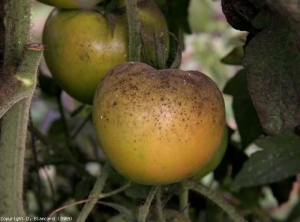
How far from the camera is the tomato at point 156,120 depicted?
69cm

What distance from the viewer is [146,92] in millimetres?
696

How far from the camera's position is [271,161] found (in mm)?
997

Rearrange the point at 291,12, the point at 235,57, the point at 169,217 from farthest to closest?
the point at 235,57 → the point at 169,217 → the point at 291,12

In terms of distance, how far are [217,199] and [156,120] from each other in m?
0.20

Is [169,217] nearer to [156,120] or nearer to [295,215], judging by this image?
[156,120]

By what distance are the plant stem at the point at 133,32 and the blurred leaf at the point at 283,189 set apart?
0.47 m

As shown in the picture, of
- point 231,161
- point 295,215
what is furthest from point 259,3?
point 295,215

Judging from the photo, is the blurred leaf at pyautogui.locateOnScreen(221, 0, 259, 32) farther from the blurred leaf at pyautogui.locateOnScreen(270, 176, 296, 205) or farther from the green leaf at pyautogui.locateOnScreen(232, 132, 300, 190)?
the blurred leaf at pyautogui.locateOnScreen(270, 176, 296, 205)

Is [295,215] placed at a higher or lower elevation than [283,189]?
lower

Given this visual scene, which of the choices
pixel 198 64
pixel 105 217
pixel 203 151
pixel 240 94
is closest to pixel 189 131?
pixel 203 151

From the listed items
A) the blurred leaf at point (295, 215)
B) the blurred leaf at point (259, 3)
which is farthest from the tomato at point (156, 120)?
the blurred leaf at point (295, 215)

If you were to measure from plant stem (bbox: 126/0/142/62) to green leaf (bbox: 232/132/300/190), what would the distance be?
12.3 inches

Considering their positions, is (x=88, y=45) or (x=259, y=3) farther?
(x=88, y=45)

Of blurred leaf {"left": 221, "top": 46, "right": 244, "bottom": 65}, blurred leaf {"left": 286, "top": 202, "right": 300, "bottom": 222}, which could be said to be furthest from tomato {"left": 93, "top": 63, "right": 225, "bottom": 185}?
blurred leaf {"left": 286, "top": 202, "right": 300, "bottom": 222}
